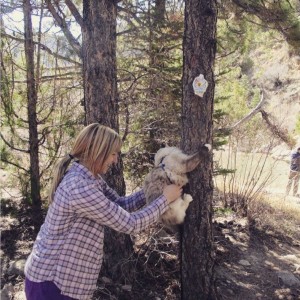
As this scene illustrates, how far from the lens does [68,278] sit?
2121mm

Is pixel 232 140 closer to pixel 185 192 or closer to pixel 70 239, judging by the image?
A: pixel 185 192

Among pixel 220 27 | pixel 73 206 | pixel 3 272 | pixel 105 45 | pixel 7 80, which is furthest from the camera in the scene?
Result: pixel 220 27

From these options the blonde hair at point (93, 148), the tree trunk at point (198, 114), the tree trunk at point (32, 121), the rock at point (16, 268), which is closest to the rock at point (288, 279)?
the tree trunk at point (198, 114)

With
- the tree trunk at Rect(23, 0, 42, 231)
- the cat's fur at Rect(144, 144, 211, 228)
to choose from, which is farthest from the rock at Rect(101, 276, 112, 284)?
the tree trunk at Rect(23, 0, 42, 231)

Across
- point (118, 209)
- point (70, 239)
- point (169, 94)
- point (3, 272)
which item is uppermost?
point (169, 94)

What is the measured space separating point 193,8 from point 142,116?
2709mm

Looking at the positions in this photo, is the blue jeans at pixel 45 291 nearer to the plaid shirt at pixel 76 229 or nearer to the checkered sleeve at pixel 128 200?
the plaid shirt at pixel 76 229

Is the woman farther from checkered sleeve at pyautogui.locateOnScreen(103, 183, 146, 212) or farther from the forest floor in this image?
the forest floor

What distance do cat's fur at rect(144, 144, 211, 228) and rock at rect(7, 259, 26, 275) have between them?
7.34 feet

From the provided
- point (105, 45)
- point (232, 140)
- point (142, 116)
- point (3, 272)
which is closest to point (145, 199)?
point (105, 45)

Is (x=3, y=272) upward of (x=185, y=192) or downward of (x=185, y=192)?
downward

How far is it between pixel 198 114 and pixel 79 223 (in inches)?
50.7

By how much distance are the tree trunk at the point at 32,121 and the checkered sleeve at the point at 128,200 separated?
2.97m

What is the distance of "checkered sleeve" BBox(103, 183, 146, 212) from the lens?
261 centimetres
